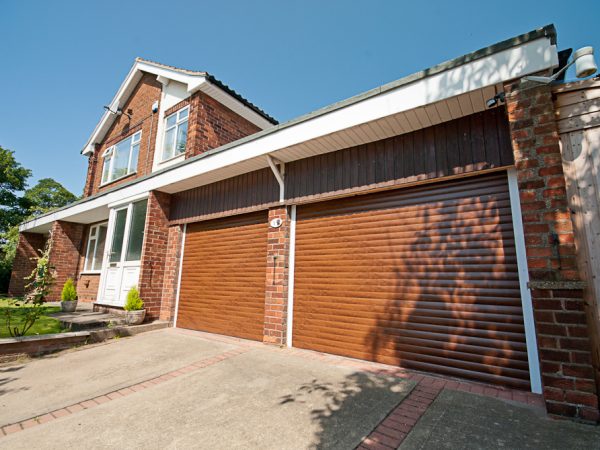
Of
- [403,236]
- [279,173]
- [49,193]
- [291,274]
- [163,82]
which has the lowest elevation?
[291,274]

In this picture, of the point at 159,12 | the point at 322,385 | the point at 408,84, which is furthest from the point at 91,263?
the point at 408,84

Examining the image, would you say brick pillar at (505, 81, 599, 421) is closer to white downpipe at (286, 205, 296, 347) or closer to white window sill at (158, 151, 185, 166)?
white downpipe at (286, 205, 296, 347)

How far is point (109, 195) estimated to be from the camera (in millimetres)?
8781

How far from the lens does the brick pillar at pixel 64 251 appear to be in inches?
437

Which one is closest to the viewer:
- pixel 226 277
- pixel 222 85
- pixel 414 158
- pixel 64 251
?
pixel 414 158

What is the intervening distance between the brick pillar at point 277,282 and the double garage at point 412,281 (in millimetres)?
215

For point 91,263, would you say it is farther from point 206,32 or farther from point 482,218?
point 482,218

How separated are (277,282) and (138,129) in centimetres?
962

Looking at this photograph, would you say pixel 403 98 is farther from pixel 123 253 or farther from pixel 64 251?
pixel 64 251

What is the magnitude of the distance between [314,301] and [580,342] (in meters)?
3.24

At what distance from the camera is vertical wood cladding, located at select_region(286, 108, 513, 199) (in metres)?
3.45

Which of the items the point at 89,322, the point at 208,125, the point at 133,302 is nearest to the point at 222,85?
the point at 208,125

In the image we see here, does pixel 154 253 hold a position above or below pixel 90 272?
above

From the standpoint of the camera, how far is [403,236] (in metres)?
4.04
